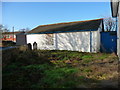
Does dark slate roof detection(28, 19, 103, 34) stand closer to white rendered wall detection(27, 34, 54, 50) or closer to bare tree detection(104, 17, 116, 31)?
white rendered wall detection(27, 34, 54, 50)

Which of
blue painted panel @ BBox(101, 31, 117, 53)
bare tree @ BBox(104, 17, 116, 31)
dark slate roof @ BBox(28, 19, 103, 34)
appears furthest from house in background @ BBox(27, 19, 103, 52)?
bare tree @ BBox(104, 17, 116, 31)

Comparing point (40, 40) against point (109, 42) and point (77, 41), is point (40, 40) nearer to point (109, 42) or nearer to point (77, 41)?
point (77, 41)

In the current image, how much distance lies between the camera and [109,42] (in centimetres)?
1165

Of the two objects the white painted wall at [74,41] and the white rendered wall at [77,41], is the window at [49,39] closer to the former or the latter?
the white painted wall at [74,41]

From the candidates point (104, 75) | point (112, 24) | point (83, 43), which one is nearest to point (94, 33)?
point (83, 43)

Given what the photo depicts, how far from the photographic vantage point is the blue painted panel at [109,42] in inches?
449

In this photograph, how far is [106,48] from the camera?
11797 mm

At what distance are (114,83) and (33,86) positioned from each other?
8.79ft

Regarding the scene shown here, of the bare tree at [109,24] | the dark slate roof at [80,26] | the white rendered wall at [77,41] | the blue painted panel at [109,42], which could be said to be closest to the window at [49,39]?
the dark slate roof at [80,26]

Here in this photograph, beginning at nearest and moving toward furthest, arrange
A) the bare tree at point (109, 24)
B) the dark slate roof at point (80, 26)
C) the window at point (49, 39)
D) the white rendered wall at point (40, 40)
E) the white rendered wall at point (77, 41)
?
the white rendered wall at point (77, 41) → the dark slate roof at point (80, 26) → the window at point (49, 39) → the white rendered wall at point (40, 40) → the bare tree at point (109, 24)

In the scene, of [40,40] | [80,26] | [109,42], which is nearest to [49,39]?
[40,40]

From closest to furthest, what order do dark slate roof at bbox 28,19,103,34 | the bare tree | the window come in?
dark slate roof at bbox 28,19,103,34 < the window < the bare tree

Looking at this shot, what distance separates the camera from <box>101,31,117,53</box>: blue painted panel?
11398 mm

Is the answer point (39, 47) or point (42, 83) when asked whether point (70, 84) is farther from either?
point (39, 47)
